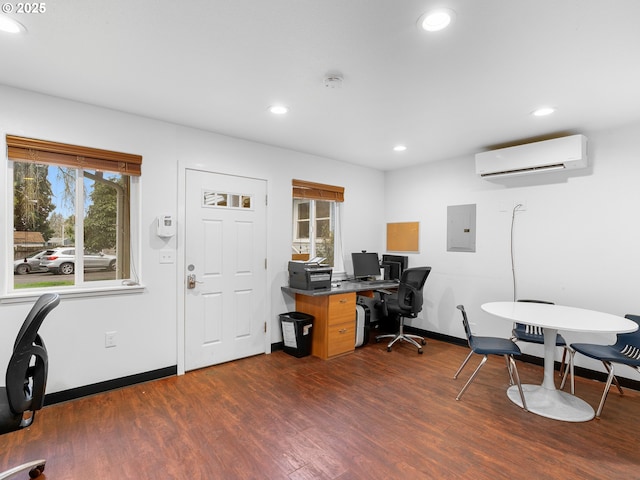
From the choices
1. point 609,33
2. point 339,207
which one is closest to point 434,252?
point 339,207

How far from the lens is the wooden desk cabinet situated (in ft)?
12.3

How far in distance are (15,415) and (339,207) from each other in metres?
3.93

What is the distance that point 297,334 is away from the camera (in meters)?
3.76

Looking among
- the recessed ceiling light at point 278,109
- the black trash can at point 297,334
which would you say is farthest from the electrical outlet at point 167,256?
the recessed ceiling light at point 278,109

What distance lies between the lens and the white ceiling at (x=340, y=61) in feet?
5.34

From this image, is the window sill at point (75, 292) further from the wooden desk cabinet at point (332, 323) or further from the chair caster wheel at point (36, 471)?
the wooden desk cabinet at point (332, 323)

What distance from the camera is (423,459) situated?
6.72ft

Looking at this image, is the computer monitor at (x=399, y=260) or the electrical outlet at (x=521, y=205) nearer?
the electrical outlet at (x=521, y=205)

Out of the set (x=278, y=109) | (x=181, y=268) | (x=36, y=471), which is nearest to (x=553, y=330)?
(x=278, y=109)

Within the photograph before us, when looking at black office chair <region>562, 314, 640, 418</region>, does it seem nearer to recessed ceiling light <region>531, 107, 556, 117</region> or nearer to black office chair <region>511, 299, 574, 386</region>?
black office chair <region>511, 299, 574, 386</region>

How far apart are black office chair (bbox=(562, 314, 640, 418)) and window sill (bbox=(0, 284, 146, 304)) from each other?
13.1 feet

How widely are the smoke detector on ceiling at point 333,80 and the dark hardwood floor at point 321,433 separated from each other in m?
2.54

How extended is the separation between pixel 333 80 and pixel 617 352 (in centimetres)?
325

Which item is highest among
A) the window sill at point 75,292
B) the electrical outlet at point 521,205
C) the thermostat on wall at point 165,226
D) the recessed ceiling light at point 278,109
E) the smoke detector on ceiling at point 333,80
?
the recessed ceiling light at point 278,109
